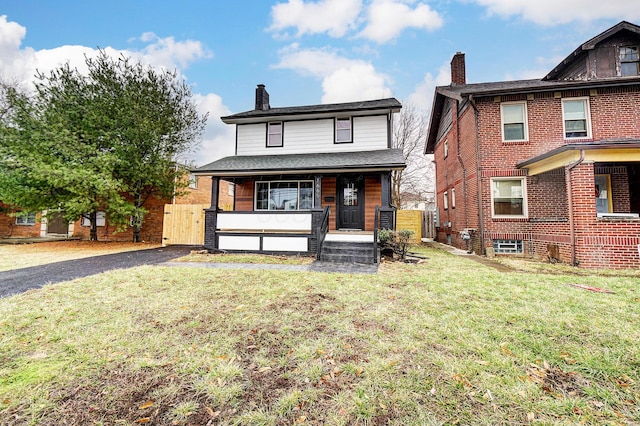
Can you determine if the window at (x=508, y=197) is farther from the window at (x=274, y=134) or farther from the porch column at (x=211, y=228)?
the porch column at (x=211, y=228)

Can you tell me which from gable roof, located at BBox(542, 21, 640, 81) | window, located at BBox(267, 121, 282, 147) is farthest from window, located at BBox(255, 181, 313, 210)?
gable roof, located at BBox(542, 21, 640, 81)

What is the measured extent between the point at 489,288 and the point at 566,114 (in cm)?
916

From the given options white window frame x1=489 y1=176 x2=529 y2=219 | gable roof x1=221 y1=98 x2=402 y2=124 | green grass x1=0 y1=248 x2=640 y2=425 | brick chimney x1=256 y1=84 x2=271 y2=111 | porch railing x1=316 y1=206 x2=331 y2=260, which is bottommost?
green grass x1=0 y1=248 x2=640 y2=425

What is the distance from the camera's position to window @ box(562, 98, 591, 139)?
31.6 feet

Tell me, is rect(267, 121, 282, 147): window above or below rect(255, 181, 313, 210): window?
above

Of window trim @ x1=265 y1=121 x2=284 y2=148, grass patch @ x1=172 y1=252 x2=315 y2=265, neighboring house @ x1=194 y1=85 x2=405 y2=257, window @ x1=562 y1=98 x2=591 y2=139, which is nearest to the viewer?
grass patch @ x1=172 y1=252 x2=315 y2=265

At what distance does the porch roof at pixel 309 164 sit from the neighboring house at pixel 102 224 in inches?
220

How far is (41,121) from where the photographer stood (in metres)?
12.0

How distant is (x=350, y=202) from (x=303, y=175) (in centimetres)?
237

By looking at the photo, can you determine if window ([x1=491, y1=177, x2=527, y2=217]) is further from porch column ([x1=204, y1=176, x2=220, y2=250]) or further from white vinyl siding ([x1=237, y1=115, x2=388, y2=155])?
porch column ([x1=204, y1=176, x2=220, y2=250])

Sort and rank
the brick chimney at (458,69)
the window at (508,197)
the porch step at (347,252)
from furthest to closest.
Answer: the brick chimney at (458,69)
the window at (508,197)
the porch step at (347,252)

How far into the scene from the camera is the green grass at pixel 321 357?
1915 millimetres

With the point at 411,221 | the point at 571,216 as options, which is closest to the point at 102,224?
the point at 411,221

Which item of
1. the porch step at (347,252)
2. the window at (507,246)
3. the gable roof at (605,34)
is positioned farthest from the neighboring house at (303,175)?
the gable roof at (605,34)
